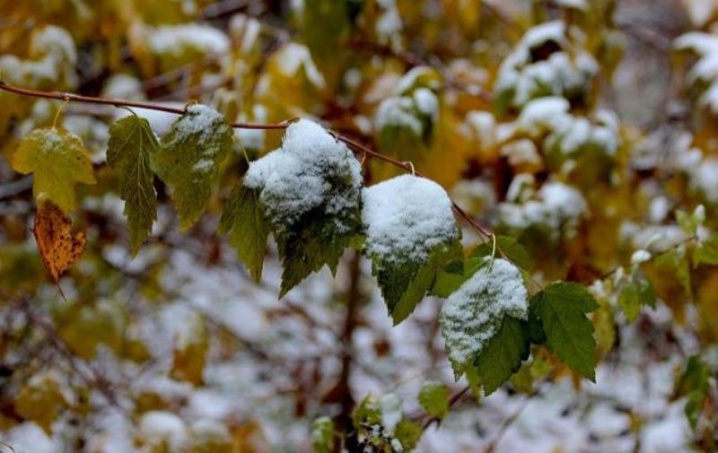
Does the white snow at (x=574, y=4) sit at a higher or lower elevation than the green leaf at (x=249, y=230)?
higher

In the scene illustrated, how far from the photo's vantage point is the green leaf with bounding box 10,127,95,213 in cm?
63

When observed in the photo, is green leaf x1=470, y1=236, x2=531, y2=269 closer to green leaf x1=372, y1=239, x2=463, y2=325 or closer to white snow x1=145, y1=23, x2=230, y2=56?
green leaf x1=372, y1=239, x2=463, y2=325

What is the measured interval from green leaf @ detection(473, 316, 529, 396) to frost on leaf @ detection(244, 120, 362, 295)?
0.14 metres

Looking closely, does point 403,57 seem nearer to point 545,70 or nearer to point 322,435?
point 545,70

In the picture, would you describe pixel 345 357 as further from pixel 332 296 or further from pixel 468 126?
pixel 332 296

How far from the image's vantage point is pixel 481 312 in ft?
1.96

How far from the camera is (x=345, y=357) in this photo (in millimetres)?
1743

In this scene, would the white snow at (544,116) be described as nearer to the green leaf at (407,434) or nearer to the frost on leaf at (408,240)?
the green leaf at (407,434)

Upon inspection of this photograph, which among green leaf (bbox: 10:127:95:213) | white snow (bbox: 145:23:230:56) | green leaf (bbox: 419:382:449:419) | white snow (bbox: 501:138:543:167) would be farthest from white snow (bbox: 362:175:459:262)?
white snow (bbox: 145:23:230:56)

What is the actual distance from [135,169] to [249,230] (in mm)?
104

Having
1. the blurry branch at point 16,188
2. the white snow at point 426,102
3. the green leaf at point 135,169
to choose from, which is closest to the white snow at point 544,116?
the white snow at point 426,102

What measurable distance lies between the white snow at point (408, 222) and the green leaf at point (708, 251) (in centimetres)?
36

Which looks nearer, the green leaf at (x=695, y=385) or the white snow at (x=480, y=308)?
the white snow at (x=480, y=308)

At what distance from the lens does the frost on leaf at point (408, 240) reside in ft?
1.91
